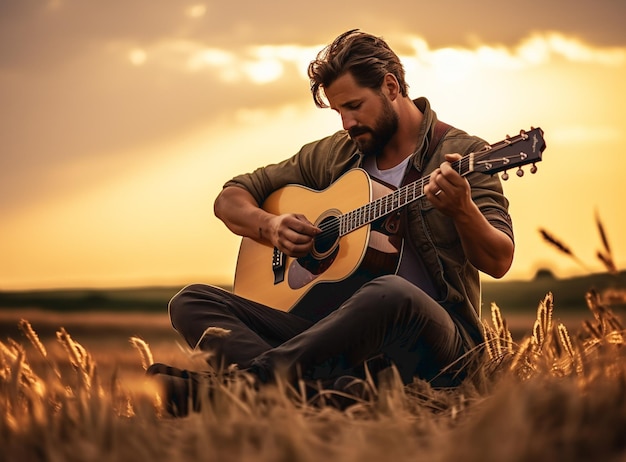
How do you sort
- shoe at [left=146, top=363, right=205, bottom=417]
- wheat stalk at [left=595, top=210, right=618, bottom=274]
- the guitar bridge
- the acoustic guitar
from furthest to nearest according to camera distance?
the guitar bridge, the acoustic guitar, shoe at [left=146, top=363, right=205, bottom=417], wheat stalk at [left=595, top=210, right=618, bottom=274]

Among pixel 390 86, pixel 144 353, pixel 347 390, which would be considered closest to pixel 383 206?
pixel 390 86

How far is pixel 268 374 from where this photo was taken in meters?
2.84

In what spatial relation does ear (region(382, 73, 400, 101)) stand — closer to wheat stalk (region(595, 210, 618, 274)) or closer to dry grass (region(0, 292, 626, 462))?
dry grass (region(0, 292, 626, 462))

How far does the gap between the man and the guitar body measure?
0.05m

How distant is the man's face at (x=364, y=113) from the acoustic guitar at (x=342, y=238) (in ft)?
0.45

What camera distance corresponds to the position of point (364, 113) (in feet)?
12.1

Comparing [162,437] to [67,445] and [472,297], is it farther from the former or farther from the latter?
[472,297]

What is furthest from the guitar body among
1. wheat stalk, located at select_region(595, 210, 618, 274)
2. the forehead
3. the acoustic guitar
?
wheat stalk, located at select_region(595, 210, 618, 274)

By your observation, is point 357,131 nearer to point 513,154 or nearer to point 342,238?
point 342,238

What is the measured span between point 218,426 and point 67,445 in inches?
13.2

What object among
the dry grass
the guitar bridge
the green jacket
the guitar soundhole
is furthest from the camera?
the guitar bridge

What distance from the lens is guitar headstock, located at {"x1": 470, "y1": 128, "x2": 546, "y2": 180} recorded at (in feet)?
A: 10.3

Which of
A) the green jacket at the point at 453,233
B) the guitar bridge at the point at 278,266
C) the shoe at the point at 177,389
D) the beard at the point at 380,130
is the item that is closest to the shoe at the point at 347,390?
the shoe at the point at 177,389

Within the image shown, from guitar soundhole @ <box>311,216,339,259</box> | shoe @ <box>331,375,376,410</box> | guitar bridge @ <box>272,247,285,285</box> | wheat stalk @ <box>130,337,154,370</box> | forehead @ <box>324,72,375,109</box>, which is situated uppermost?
forehead @ <box>324,72,375,109</box>
